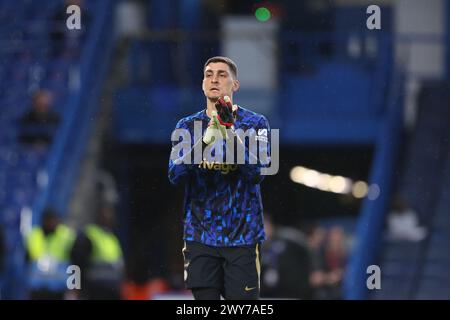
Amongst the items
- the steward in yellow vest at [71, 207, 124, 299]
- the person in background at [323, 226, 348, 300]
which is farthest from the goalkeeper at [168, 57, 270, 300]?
the person in background at [323, 226, 348, 300]

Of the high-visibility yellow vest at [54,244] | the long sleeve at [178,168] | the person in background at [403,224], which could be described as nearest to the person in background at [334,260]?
the person in background at [403,224]

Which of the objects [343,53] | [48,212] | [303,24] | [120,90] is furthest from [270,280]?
[303,24]

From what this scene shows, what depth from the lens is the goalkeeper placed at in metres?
7.29

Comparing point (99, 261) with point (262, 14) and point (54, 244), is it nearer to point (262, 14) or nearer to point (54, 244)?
point (54, 244)

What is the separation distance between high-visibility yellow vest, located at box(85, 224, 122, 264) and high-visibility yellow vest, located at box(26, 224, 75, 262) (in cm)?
29

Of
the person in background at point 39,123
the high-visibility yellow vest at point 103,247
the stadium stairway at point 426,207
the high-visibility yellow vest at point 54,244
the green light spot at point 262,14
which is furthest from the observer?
the green light spot at point 262,14

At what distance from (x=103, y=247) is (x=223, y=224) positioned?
505 centimetres

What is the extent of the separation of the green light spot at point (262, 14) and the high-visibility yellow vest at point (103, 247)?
14.7 ft

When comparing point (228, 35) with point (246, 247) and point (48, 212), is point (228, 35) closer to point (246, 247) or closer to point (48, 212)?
point (48, 212)

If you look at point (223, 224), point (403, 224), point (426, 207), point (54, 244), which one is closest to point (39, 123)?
point (54, 244)

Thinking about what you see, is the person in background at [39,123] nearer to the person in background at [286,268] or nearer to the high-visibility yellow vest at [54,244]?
the high-visibility yellow vest at [54,244]

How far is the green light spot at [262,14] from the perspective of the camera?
16.0m

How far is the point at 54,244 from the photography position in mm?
12727

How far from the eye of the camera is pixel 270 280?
12.2m
